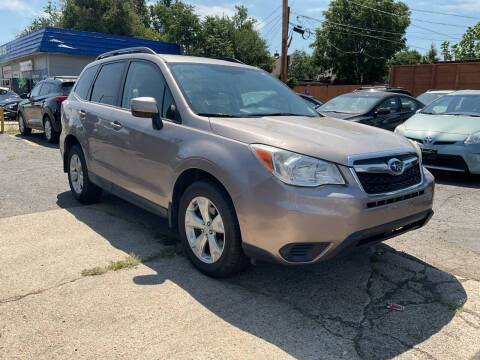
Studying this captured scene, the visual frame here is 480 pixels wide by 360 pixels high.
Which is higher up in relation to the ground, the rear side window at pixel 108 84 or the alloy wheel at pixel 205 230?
the rear side window at pixel 108 84

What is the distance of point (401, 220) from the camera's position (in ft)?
10.3

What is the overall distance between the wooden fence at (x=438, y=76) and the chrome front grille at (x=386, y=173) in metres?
18.1

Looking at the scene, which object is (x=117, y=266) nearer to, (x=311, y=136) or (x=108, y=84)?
(x=311, y=136)

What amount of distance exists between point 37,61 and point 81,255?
78.4ft

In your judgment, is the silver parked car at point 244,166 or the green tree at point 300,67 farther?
the green tree at point 300,67

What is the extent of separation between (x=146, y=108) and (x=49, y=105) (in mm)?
8465

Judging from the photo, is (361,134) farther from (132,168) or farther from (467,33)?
(467,33)

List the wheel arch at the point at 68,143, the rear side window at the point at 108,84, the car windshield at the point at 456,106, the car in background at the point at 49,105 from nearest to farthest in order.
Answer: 1. the rear side window at the point at 108,84
2. the wheel arch at the point at 68,143
3. the car windshield at the point at 456,106
4. the car in background at the point at 49,105

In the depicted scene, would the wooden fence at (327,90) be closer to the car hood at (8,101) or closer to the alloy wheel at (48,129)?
the car hood at (8,101)

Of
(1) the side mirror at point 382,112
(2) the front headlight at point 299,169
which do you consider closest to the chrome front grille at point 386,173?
(2) the front headlight at point 299,169

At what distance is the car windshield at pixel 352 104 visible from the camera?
9.32 meters

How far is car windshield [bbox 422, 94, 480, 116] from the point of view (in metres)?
7.90

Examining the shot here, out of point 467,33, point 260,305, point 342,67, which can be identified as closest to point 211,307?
point 260,305

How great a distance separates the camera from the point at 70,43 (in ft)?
74.4
